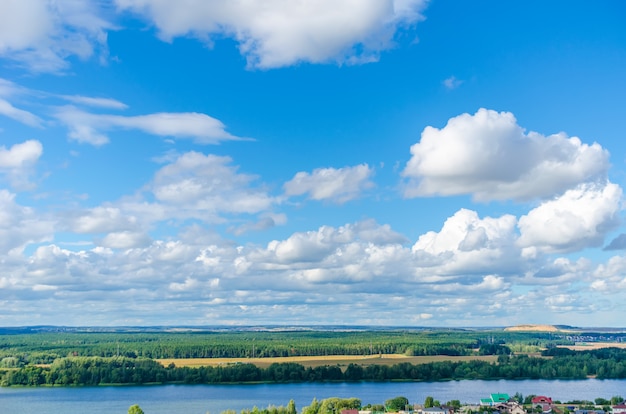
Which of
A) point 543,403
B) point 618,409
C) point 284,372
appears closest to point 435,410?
point 543,403

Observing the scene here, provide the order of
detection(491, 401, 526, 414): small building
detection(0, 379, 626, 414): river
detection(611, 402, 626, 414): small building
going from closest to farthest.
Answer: detection(491, 401, 526, 414): small building → detection(611, 402, 626, 414): small building → detection(0, 379, 626, 414): river

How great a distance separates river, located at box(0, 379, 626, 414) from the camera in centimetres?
3444

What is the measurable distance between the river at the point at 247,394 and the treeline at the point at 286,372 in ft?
6.24

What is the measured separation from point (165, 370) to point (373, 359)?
1770 cm

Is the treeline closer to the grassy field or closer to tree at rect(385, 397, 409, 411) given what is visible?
the grassy field

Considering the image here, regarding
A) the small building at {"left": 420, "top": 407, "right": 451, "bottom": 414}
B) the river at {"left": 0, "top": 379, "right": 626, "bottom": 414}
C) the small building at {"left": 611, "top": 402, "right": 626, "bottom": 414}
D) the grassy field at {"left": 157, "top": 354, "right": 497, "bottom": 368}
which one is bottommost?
the river at {"left": 0, "top": 379, "right": 626, "bottom": 414}

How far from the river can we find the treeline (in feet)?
6.24

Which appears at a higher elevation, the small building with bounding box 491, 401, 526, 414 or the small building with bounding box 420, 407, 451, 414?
the small building with bounding box 420, 407, 451, 414

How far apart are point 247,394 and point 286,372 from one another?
856cm

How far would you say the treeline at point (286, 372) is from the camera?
47.6m

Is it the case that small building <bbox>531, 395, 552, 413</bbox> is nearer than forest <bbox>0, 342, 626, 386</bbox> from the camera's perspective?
Yes

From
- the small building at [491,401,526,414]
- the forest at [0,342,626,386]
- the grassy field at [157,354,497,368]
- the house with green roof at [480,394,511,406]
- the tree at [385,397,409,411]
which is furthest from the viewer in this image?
the grassy field at [157,354,497,368]

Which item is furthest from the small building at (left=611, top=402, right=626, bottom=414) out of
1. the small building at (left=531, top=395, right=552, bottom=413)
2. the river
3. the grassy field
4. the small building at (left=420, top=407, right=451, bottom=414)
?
the grassy field

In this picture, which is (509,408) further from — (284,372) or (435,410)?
Answer: (284,372)
